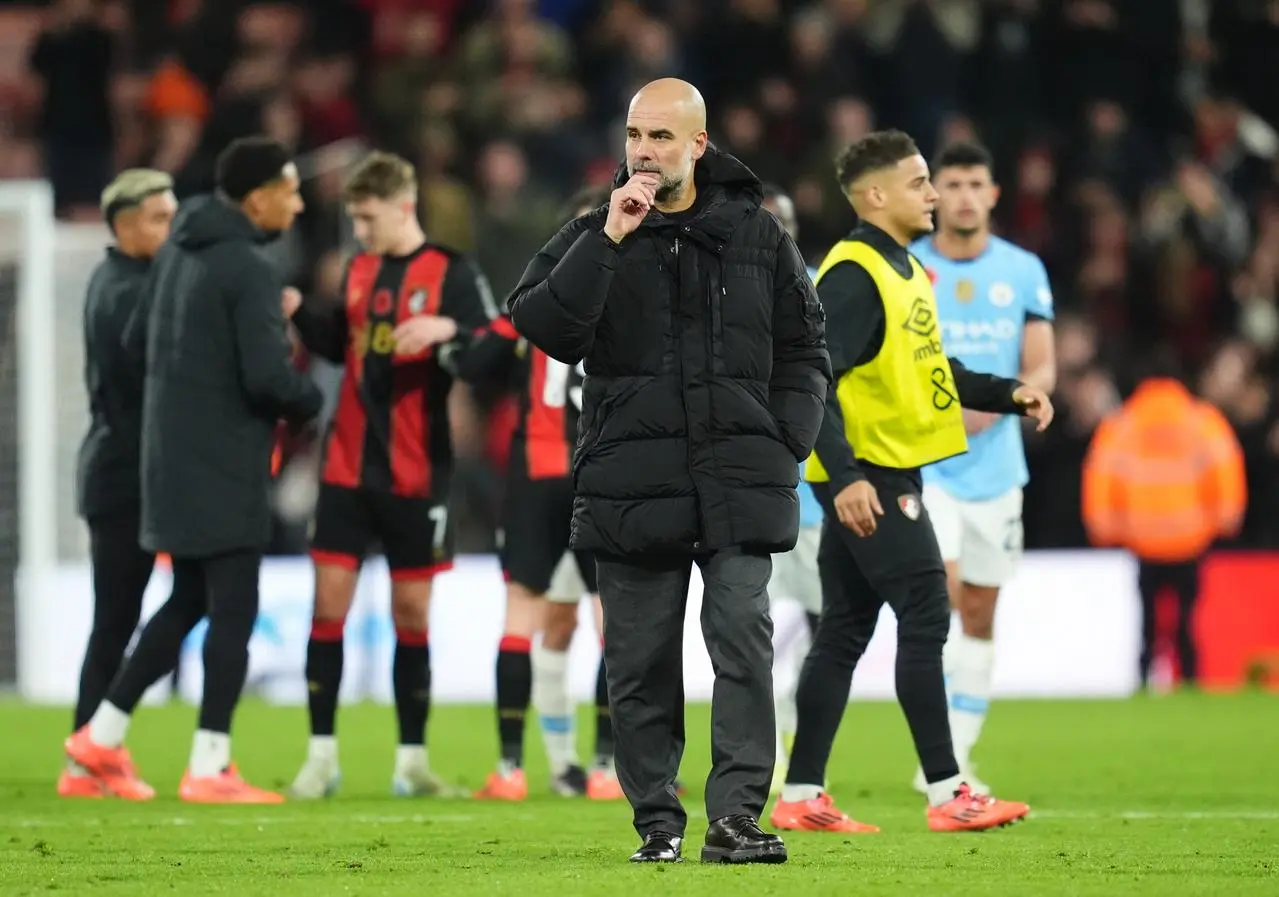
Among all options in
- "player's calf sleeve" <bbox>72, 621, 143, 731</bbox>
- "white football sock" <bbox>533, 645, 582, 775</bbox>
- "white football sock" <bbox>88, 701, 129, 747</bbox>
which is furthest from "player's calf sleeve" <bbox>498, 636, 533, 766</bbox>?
"player's calf sleeve" <bbox>72, 621, 143, 731</bbox>

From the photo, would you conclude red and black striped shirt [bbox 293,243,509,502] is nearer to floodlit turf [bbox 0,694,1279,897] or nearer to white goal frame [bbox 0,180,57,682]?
floodlit turf [bbox 0,694,1279,897]

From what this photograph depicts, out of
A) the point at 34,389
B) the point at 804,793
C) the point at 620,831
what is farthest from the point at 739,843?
the point at 34,389

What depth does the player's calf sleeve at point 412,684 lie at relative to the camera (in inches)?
381

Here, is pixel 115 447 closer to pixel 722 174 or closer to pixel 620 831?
pixel 620 831

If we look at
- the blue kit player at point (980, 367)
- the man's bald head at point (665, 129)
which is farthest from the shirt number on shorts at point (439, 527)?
the man's bald head at point (665, 129)

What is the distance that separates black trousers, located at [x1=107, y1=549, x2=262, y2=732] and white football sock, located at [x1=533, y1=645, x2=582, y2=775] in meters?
1.30

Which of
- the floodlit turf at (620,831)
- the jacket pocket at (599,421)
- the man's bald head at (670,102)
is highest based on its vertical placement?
the man's bald head at (670,102)

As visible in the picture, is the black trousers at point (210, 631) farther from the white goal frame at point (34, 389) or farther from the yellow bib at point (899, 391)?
the white goal frame at point (34, 389)

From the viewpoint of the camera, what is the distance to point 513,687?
974cm

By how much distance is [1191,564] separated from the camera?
15812 mm

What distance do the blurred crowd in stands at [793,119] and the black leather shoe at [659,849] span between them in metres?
10.6

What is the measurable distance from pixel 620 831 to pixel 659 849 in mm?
1371

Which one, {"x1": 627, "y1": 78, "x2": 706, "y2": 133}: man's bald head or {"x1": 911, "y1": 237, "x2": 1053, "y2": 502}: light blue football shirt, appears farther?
{"x1": 911, "y1": 237, "x2": 1053, "y2": 502}: light blue football shirt

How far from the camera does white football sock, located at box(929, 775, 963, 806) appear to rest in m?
7.76
